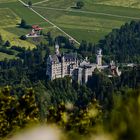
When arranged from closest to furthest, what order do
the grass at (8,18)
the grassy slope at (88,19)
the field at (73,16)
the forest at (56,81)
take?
the forest at (56,81)
the field at (73,16)
the grassy slope at (88,19)
the grass at (8,18)

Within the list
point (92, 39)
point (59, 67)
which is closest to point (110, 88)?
point (59, 67)

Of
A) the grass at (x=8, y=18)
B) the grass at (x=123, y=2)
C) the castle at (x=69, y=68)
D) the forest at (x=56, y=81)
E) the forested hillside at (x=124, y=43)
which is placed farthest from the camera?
the grass at (x=123, y=2)

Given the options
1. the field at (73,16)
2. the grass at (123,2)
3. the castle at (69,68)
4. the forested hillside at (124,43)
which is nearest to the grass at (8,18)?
the field at (73,16)

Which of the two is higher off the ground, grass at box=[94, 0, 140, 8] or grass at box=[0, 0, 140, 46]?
grass at box=[94, 0, 140, 8]

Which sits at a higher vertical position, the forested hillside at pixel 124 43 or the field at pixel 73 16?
the field at pixel 73 16

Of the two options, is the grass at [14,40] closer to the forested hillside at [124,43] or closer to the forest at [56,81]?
the forest at [56,81]

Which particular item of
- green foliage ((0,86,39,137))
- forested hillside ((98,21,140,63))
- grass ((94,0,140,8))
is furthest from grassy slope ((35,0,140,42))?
green foliage ((0,86,39,137))

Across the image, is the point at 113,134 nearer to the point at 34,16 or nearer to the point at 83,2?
the point at 34,16

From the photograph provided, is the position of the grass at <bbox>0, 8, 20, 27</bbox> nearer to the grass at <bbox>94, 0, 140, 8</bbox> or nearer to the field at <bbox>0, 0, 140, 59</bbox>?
the field at <bbox>0, 0, 140, 59</bbox>
